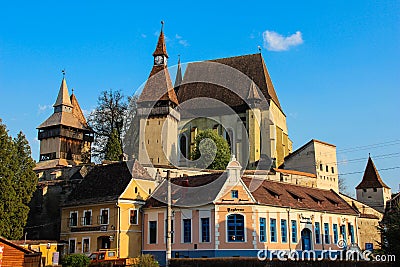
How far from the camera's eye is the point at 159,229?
1663 inches

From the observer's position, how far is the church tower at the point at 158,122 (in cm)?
7250

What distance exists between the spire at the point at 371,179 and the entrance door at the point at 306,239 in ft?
103

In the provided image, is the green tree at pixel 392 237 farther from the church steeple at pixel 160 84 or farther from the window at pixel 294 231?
the church steeple at pixel 160 84

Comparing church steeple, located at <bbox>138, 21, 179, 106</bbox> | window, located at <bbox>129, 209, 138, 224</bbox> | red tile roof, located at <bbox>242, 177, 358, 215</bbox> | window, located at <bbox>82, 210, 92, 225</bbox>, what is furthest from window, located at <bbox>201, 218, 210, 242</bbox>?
church steeple, located at <bbox>138, 21, 179, 106</bbox>

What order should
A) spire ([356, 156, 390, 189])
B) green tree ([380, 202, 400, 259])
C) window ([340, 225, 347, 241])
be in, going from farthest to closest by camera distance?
spire ([356, 156, 390, 189])
window ([340, 225, 347, 241])
green tree ([380, 202, 400, 259])

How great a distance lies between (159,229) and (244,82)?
141ft

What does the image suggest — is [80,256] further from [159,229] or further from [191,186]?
[191,186]

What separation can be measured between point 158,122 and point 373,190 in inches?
1298

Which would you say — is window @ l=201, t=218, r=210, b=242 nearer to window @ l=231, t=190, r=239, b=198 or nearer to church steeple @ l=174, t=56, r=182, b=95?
window @ l=231, t=190, r=239, b=198

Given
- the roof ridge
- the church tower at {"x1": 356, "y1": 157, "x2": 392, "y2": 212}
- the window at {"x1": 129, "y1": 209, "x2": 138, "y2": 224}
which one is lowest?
the window at {"x1": 129, "y1": 209, "x2": 138, "y2": 224}

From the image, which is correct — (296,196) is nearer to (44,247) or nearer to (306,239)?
(306,239)

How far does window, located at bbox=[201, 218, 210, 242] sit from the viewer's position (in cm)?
3925

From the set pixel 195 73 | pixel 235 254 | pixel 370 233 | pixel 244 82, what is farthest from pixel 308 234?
pixel 195 73

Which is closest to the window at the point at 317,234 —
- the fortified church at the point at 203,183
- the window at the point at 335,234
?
A: the fortified church at the point at 203,183
